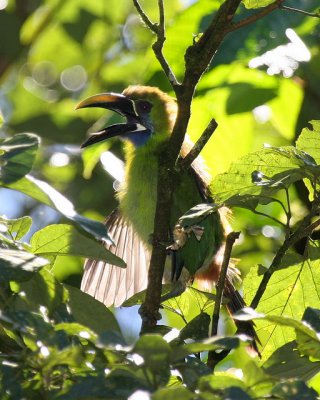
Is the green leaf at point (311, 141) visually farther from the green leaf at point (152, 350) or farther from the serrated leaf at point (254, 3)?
the green leaf at point (152, 350)

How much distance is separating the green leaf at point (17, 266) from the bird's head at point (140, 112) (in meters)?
2.11

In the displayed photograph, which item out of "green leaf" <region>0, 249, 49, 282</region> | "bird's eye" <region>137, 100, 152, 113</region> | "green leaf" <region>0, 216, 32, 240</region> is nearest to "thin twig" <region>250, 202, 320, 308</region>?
"green leaf" <region>0, 216, 32, 240</region>

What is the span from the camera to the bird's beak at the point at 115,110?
3.90 meters

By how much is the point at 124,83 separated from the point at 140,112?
88 centimetres

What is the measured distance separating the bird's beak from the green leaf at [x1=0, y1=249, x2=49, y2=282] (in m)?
1.95

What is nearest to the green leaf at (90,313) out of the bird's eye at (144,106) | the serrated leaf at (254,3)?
the serrated leaf at (254,3)

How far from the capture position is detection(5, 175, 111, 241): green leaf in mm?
1863

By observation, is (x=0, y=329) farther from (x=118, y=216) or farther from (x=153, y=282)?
(x=118, y=216)

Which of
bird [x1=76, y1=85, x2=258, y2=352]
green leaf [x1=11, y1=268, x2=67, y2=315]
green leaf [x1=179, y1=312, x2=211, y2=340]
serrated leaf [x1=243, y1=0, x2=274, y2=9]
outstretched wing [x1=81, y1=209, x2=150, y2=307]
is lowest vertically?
outstretched wing [x1=81, y1=209, x2=150, y2=307]

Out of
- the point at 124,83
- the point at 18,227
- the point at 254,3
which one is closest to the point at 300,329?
the point at 18,227

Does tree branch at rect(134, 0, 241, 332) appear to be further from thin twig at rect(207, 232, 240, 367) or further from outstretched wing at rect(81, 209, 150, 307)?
outstretched wing at rect(81, 209, 150, 307)

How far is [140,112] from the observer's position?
4.44m

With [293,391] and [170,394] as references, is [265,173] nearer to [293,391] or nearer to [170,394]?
[293,391]

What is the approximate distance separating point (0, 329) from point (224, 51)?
4.98 ft
